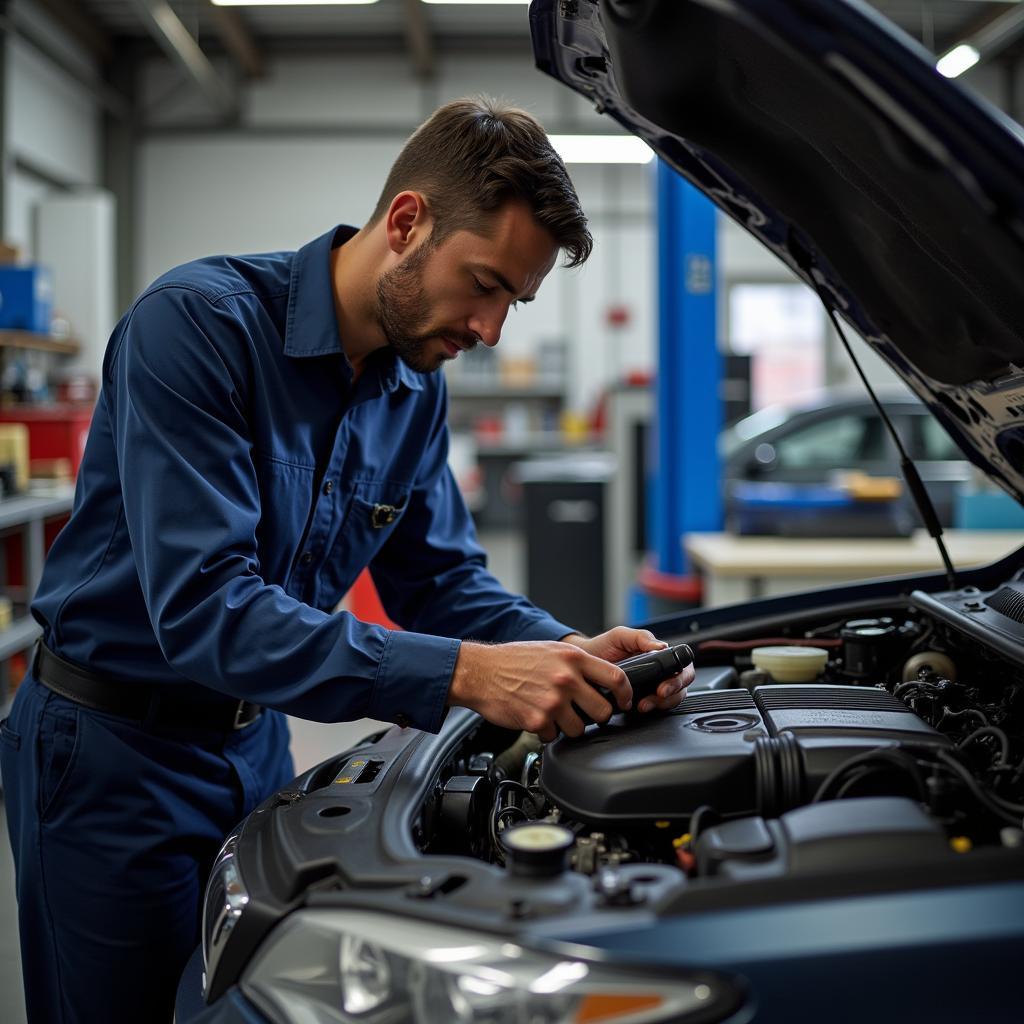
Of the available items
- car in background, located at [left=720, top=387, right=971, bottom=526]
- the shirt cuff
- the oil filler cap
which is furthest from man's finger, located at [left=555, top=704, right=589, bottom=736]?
car in background, located at [left=720, top=387, right=971, bottom=526]

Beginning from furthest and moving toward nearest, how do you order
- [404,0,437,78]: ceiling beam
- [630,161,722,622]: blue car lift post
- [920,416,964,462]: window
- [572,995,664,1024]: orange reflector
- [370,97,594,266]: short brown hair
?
[404,0,437,78]: ceiling beam, [920,416,964,462]: window, [630,161,722,622]: blue car lift post, [370,97,594,266]: short brown hair, [572,995,664,1024]: orange reflector

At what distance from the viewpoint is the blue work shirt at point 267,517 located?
1.14 m

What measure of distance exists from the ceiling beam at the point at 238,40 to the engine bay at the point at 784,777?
29.6 feet

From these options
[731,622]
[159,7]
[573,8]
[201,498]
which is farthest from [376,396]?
[159,7]

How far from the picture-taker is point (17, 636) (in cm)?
382

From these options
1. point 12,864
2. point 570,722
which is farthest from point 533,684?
point 12,864

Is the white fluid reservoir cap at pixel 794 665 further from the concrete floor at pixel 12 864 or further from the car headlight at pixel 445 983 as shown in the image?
the concrete floor at pixel 12 864

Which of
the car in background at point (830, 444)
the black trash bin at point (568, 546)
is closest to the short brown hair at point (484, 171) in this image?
the black trash bin at point (568, 546)

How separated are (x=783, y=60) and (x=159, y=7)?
24.8 feet

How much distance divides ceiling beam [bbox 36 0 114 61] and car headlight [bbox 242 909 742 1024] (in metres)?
9.76

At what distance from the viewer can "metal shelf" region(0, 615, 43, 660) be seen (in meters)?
3.72

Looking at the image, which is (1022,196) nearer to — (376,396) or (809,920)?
(809,920)

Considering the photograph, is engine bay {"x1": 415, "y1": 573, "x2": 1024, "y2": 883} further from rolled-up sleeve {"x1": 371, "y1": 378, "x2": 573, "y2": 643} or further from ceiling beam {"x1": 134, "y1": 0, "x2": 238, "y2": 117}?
ceiling beam {"x1": 134, "y1": 0, "x2": 238, "y2": 117}

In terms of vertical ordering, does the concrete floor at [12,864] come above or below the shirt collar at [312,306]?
below
